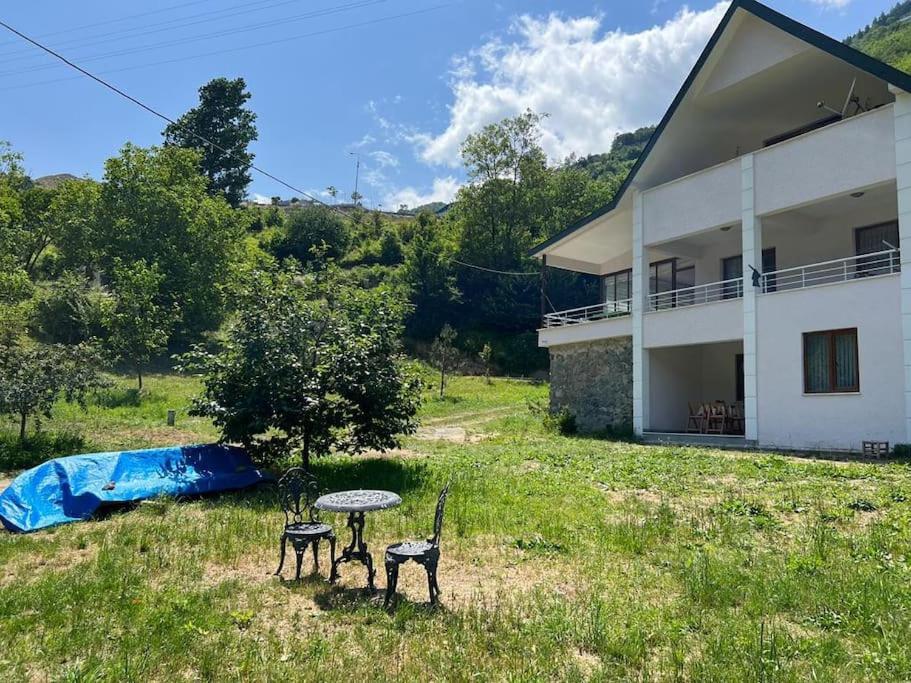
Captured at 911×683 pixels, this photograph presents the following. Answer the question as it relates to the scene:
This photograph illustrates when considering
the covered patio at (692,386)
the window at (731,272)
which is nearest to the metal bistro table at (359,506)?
the covered patio at (692,386)

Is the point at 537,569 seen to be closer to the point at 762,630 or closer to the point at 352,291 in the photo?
the point at 762,630

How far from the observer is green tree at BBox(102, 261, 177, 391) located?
95.5ft

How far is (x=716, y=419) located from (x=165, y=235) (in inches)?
1347

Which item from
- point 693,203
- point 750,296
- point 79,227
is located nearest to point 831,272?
point 750,296

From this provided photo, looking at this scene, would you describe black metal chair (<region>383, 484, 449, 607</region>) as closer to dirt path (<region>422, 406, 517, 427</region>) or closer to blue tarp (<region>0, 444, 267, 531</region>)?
blue tarp (<region>0, 444, 267, 531</region>)

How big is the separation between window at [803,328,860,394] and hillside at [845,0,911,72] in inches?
739

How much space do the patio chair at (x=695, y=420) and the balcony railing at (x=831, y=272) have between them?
4019mm

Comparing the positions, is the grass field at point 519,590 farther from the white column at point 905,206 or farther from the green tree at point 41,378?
the green tree at point 41,378

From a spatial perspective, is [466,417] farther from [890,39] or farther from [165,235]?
[890,39]

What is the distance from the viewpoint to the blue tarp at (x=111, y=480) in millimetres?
8266

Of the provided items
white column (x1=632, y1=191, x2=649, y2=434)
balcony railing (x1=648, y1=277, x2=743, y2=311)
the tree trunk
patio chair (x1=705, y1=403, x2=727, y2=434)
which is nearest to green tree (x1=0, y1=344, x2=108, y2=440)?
the tree trunk

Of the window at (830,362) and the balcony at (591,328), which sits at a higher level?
the balcony at (591,328)

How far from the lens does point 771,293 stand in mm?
14836

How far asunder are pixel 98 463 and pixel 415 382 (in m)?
5.28
